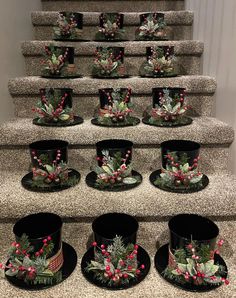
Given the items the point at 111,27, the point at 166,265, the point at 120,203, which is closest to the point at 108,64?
the point at 111,27

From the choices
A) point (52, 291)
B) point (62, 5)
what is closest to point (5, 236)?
point (52, 291)

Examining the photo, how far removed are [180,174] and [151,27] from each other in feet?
3.15

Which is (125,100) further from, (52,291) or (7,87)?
(52,291)

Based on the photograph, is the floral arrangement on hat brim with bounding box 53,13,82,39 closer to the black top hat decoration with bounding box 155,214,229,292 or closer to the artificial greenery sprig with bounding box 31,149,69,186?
the artificial greenery sprig with bounding box 31,149,69,186

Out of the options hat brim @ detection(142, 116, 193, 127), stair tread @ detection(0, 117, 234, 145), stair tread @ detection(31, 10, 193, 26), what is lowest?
stair tread @ detection(0, 117, 234, 145)

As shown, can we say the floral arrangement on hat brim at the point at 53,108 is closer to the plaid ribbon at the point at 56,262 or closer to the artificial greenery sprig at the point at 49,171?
the artificial greenery sprig at the point at 49,171

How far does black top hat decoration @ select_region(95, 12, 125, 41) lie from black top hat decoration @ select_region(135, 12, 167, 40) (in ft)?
0.33

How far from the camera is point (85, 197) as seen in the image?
38.2 inches

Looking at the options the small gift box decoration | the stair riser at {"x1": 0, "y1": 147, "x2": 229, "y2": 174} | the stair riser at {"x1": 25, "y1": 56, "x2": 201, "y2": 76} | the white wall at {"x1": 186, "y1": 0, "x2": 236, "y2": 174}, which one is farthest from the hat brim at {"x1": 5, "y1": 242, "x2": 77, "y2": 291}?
the small gift box decoration

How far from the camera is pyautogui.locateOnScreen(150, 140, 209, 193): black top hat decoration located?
3.17 feet

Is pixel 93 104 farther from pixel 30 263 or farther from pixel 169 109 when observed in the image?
pixel 30 263

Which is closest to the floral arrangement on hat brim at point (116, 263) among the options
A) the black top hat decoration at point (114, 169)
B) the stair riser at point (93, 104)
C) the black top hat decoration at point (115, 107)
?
the black top hat decoration at point (114, 169)

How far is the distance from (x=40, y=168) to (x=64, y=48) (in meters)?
0.65

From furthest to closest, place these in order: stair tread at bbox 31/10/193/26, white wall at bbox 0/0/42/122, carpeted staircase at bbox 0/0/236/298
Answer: stair tread at bbox 31/10/193/26 < white wall at bbox 0/0/42/122 < carpeted staircase at bbox 0/0/236/298
